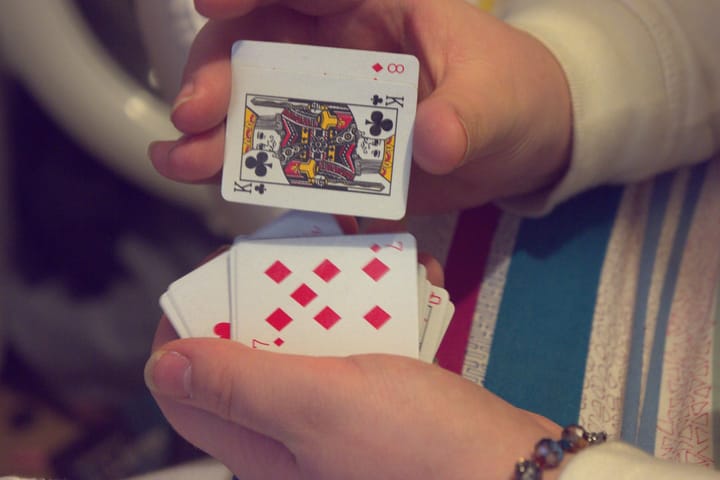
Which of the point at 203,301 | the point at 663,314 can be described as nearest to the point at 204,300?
the point at 203,301

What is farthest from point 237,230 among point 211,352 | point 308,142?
point 211,352

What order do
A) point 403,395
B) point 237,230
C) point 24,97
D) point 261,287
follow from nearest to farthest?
point 403,395 < point 261,287 < point 237,230 < point 24,97

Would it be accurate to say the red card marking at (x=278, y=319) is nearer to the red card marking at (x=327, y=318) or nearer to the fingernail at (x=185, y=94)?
the red card marking at (x=327, y=318)

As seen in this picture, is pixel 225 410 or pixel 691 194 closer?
pixel 225 410

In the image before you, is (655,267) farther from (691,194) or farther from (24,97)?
(24,97)

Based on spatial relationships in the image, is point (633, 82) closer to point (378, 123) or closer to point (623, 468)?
point (378, 123)

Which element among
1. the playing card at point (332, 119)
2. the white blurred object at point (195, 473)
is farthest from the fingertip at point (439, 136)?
the white blurred object at point (195, 473)

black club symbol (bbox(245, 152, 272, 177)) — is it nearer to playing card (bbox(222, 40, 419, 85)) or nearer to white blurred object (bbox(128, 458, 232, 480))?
playing card (bbox(222, 40, 419, 85))
